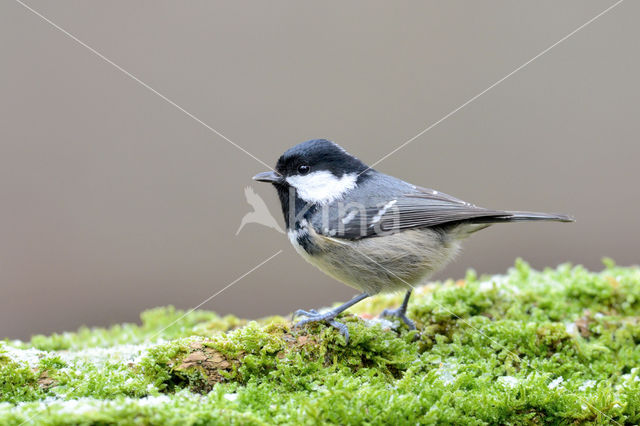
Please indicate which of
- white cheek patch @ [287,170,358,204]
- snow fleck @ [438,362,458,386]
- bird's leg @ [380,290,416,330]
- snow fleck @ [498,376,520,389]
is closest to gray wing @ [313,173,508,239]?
white cheek patch @ [287,170,358,204]

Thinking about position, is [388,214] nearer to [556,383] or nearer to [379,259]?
[379,259]

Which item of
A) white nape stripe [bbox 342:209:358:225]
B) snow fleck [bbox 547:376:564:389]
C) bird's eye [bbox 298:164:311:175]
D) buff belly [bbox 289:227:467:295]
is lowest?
snow fleck [bbox 547:376:564:389]

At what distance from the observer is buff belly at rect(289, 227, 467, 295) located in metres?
3.37

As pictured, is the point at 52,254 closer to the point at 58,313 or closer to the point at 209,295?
the point at 58,313

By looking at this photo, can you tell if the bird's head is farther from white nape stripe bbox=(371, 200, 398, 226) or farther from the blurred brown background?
the blurred brown background

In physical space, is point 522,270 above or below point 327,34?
below

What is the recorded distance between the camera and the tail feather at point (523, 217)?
10.7 ft

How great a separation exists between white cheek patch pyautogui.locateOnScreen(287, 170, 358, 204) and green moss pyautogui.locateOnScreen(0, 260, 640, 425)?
882 millimetres

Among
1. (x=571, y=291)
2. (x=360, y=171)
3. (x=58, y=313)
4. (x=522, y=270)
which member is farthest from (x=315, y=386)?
(x=58, y=313)

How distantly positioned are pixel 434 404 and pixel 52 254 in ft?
21.1

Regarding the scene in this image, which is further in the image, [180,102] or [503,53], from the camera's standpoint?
[503,53]

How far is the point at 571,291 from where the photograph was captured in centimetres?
383

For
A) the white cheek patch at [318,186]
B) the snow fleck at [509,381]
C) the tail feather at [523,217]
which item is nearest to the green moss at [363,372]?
the snow fleck at [509,381]

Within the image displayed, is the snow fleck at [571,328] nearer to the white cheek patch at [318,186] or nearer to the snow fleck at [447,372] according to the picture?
the snow fleck at [447,372]
